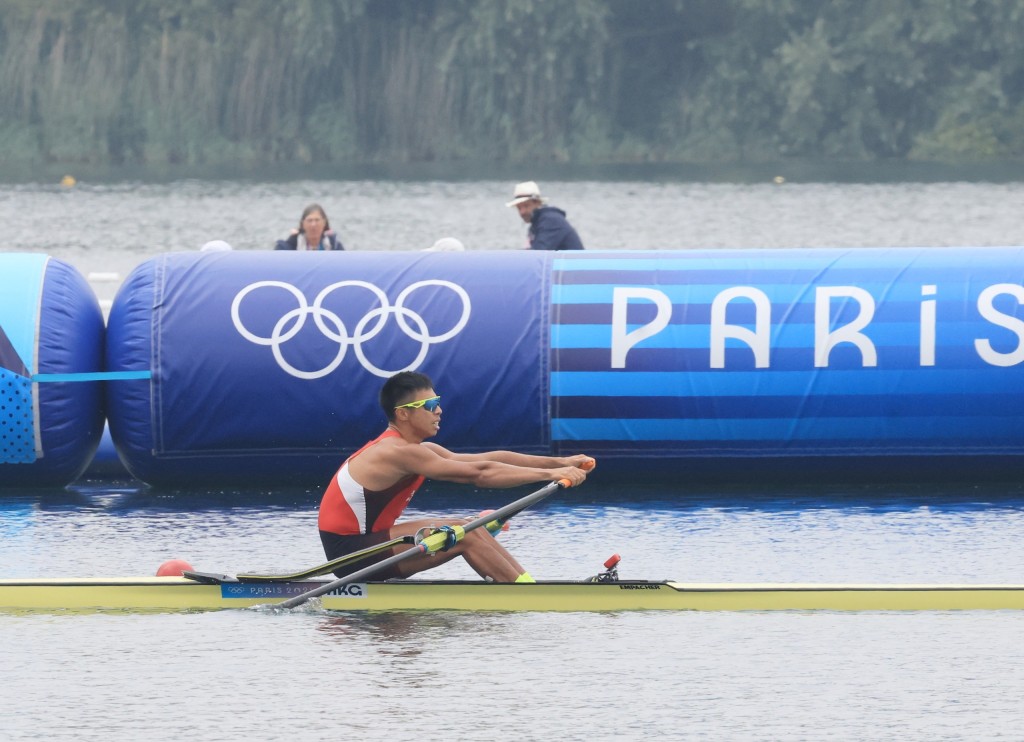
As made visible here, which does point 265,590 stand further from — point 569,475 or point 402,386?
point 569,475

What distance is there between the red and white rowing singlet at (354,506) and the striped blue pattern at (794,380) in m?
3.24

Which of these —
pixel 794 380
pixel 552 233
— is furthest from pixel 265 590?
pixel 552 233

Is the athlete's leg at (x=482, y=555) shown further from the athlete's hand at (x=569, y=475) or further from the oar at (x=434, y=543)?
the athlete's hand at (x=569, y=475)

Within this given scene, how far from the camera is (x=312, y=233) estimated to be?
684 inches

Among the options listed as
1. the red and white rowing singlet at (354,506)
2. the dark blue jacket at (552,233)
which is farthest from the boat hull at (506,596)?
Result: the dark blue jacket at (552,233)

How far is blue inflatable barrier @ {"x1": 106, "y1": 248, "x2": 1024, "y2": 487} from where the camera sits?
46.2ft

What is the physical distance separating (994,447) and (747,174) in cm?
5186

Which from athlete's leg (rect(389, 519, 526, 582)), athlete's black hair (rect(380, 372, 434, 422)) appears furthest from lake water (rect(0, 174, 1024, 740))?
athlete's black hair (rect(380, 372, 434, 422))

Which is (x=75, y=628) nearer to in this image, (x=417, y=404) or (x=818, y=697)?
(x=417, y=404)

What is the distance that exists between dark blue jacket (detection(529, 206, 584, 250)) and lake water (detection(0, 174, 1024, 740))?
2.31 meters

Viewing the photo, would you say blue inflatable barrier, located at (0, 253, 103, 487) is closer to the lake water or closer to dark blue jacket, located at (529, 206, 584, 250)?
the lake water

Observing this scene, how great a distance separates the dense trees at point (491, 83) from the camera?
67.6 m

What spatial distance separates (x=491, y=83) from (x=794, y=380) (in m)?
56.3

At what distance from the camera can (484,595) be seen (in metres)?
10.8
